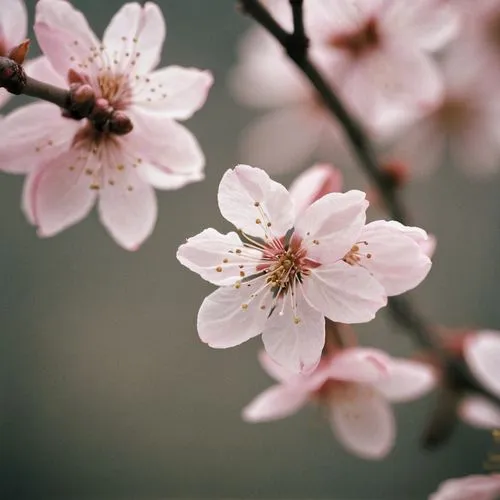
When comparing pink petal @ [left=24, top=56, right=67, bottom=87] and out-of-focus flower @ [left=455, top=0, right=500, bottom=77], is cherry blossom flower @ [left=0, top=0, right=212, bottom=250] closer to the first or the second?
pink petal @ [left=24, top=56, right=67, bottom=87]

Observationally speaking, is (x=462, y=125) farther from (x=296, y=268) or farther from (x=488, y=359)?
(x=296, y=268)

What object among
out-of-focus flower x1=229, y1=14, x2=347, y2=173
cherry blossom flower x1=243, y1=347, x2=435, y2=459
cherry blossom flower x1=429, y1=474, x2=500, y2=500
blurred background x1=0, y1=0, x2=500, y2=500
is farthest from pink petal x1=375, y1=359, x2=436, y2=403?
blurred background x1=0, y1=0, x2=500, y2=500

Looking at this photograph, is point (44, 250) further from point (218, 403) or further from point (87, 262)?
point (218, 403)

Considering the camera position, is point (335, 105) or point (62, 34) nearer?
point (62, 34)

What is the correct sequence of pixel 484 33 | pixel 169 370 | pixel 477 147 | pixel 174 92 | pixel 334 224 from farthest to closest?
pixel 169 370 → pixel 477 147 → pixel 484 33 → pixel 174 92 → pixel 334 224

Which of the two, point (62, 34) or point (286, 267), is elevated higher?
point (62, 34)

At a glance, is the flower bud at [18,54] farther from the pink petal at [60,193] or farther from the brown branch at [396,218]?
the brown branch at [396,218]

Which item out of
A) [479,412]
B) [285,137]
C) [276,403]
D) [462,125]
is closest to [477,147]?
[462,125]

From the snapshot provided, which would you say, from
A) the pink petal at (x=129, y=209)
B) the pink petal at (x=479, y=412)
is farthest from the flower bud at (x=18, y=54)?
the pink petal at (x=479, y=412)
